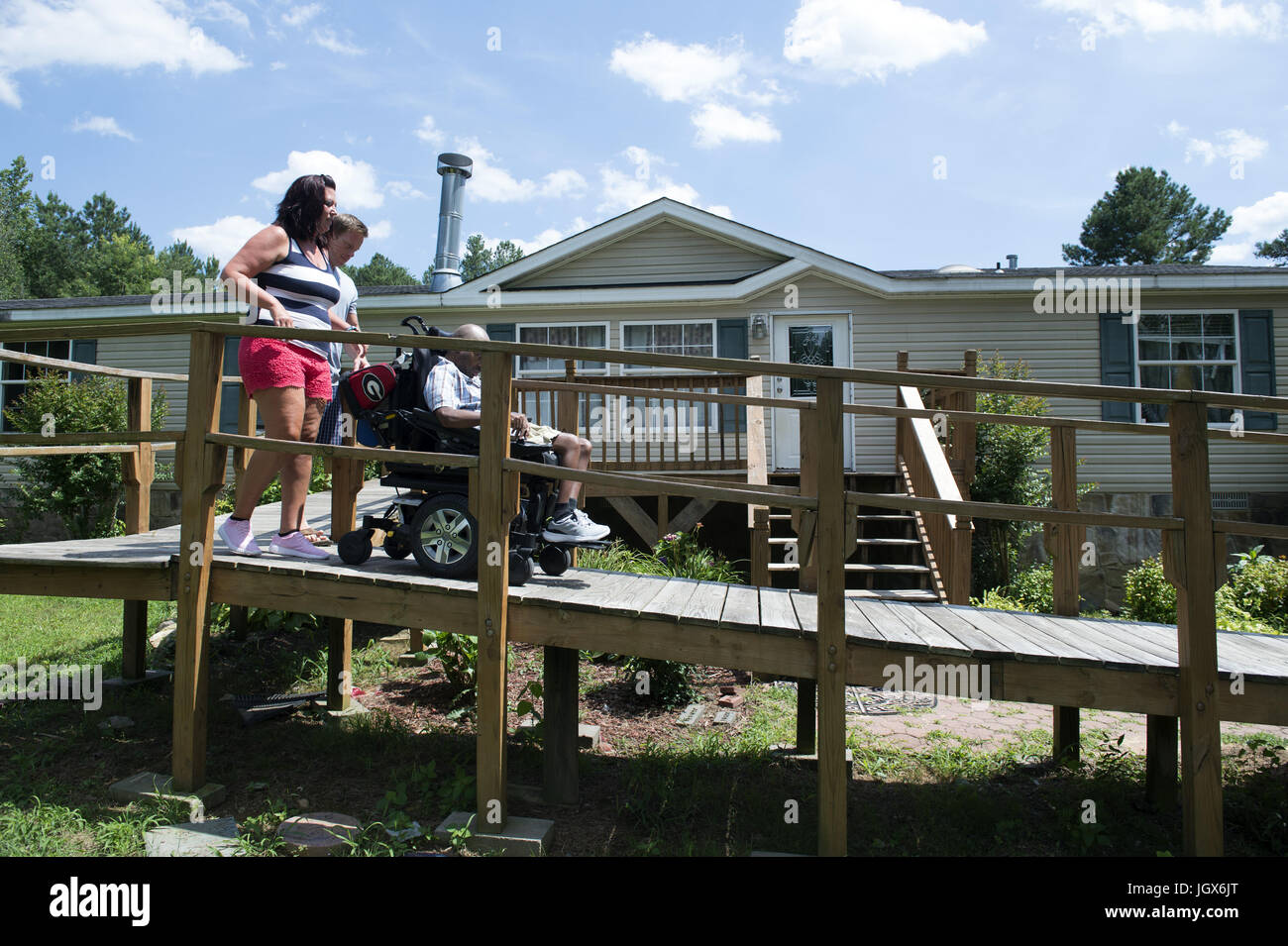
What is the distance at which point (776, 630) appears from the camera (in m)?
3.18

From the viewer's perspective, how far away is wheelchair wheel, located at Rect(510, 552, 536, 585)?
11.6 ft

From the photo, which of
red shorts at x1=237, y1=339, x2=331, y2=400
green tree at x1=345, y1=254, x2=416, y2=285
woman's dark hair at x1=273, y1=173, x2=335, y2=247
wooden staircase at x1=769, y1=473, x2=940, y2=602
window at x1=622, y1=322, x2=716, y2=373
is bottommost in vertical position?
wooden staircase at x1=769, y1=473, x2=940, y2=602

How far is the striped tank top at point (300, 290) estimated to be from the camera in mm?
3701

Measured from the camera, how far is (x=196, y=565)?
139 inches

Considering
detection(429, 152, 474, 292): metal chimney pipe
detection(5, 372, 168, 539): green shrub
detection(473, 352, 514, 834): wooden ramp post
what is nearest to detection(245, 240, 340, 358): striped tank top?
detection(473, 352, 514, 834): wooden ramp post

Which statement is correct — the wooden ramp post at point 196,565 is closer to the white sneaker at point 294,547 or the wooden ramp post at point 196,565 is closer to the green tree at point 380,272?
the white sneaker at point 294,547

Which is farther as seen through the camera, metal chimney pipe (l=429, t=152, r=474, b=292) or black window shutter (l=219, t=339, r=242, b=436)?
metal chimney pipe (l=429, t=152, r=474, b=292)

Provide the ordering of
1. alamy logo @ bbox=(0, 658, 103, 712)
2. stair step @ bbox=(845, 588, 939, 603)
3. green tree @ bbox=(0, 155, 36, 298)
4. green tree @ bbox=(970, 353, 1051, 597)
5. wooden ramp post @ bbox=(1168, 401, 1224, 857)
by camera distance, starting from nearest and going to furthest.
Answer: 1. wooden ramp post @ bbox=(1168, 401, 1224, 857)
2. alamy logo @ bbox=(0, 658, 103, 712)
3. stair step @ bbox=(845, 588, 939, 603)
4. green tree @ bbox=(970, 353, 1051, 597)
5. green tree @ bbox=(0, 155, 36, 298)

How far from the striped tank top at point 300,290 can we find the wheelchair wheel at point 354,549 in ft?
2.95

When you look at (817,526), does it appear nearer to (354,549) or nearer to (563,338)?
(354,549)

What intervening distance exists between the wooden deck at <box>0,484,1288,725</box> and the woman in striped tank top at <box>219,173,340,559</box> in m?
0.25

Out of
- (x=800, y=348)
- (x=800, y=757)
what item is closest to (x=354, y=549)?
(x=800, y=757)

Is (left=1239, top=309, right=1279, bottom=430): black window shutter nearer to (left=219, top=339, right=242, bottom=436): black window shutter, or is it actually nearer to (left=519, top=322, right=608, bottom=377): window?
(left=519, top=322, right=608, bottom=377): window
